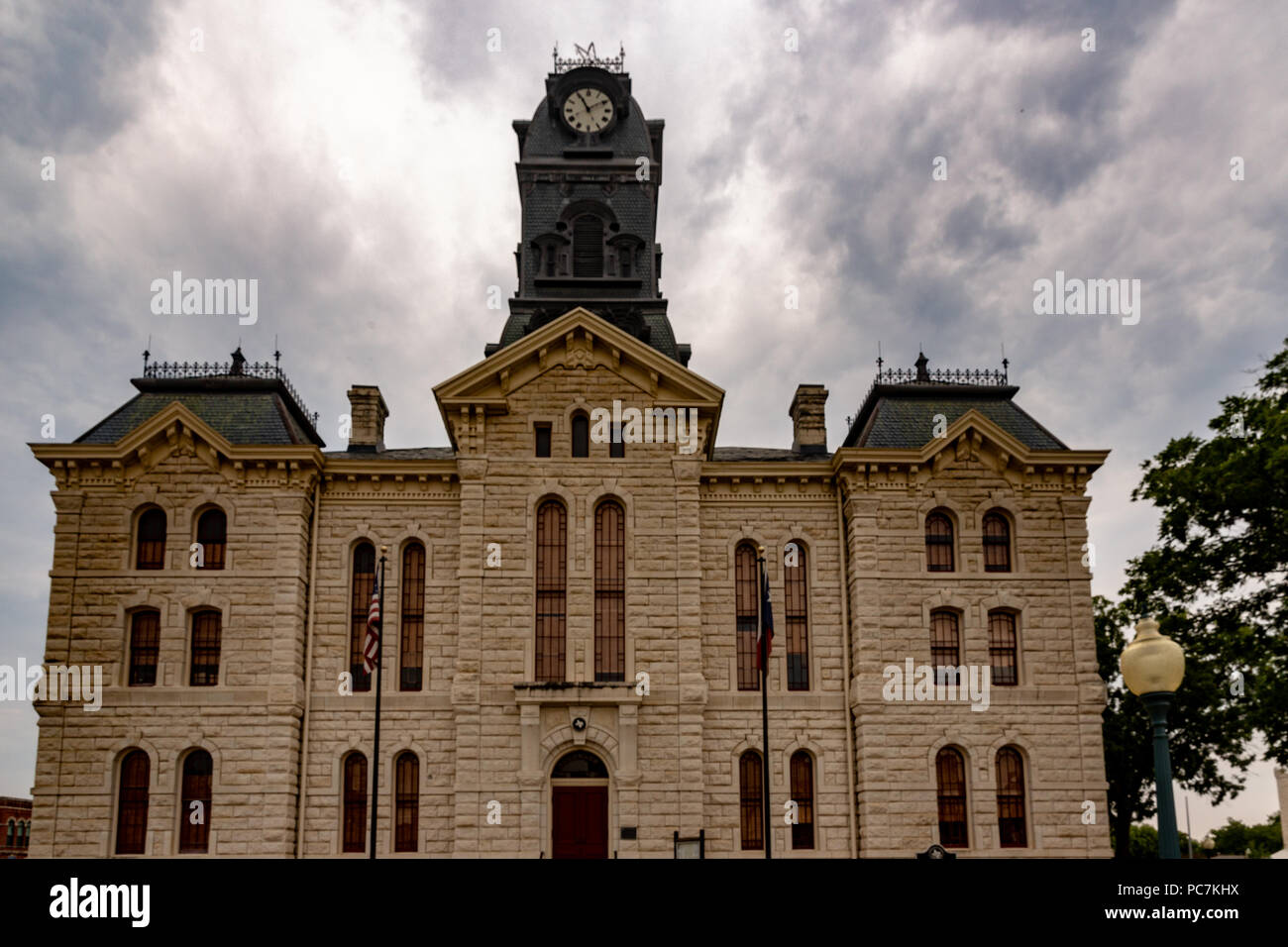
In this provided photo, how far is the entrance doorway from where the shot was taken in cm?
3184

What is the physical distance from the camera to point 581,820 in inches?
1260

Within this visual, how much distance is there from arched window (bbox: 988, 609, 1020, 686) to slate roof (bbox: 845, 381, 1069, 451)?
200 inches

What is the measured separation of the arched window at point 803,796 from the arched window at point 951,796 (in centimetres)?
342

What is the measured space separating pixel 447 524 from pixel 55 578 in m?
10.7

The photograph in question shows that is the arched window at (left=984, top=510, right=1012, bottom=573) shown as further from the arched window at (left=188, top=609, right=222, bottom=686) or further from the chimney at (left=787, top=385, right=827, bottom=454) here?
the arched window at (left=188, top=609, right=222, bottom=686)

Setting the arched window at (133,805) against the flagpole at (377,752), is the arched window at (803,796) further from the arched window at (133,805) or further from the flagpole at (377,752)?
the arched window at (133,805)

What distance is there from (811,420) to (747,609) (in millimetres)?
6778

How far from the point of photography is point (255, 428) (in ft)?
115

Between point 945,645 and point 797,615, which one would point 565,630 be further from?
point 945,645

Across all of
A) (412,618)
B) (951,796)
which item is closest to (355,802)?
(412,618)

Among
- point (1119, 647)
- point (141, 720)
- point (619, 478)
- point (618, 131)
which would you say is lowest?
point (141, 720)

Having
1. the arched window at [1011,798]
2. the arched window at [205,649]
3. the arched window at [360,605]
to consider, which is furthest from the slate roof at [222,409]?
the arched window at [1011,798]
